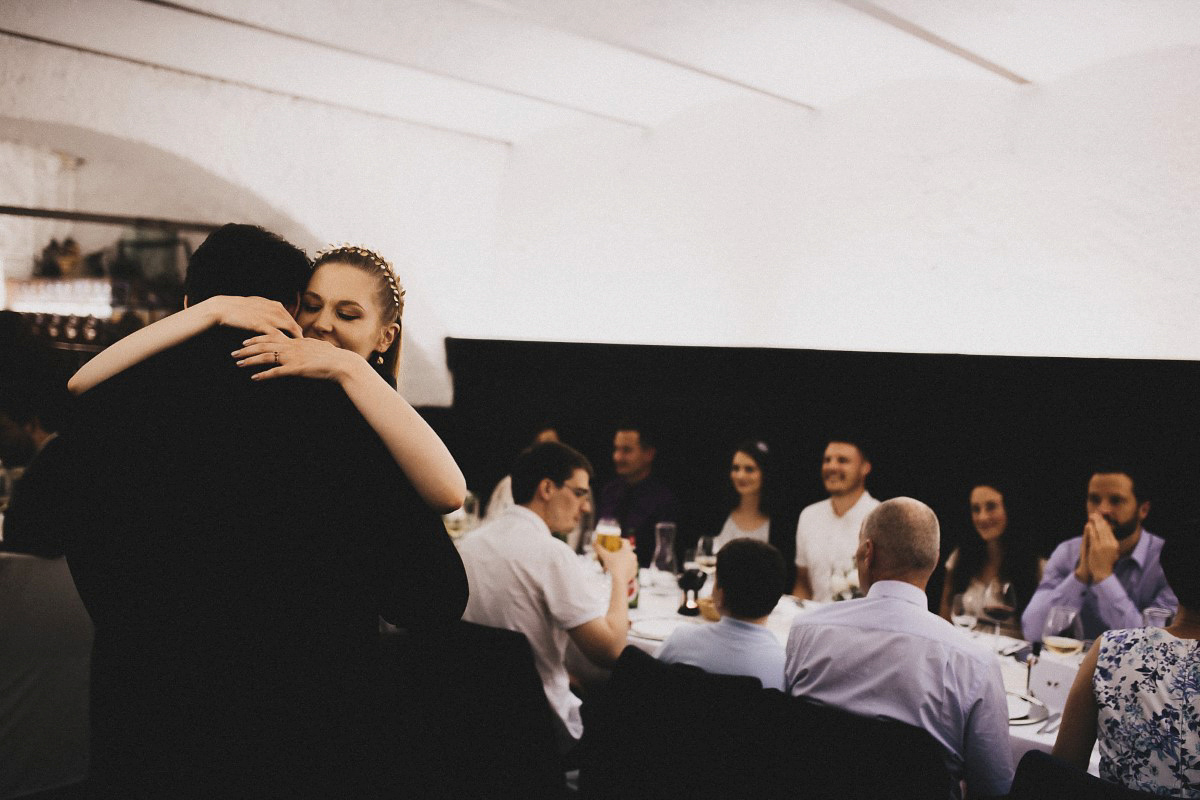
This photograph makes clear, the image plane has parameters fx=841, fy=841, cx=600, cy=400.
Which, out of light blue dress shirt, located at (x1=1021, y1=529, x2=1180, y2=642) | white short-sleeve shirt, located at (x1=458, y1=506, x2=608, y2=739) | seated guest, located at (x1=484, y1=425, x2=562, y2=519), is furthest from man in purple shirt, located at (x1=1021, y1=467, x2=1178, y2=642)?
seated guest, located at (x1=484, y1=425, x2=562, y2=519)

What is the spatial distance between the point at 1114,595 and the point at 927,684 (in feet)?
4.71

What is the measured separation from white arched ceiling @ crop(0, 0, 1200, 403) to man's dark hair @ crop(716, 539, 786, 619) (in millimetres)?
1849

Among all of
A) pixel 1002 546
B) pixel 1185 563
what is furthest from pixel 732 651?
pixel 1002 546

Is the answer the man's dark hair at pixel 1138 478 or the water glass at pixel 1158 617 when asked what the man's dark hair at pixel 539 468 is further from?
the man's dark hair at pixel 1138 478

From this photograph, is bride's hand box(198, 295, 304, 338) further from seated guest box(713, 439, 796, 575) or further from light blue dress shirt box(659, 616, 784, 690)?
seated guest box(713, 439, 796, 575)

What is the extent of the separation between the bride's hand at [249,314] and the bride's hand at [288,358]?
0.02 metres

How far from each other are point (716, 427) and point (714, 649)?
249 centimetres

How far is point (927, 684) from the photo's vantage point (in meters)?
1.87

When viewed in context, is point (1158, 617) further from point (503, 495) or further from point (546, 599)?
point (503, 495)

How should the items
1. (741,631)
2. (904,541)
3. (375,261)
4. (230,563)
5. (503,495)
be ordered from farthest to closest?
1. (503,495)
2. (741,631)
3. (904,541)
4. (375,261)
5. (230,563)

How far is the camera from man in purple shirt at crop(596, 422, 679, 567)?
185 inches

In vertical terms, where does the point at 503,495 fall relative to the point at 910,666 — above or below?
below

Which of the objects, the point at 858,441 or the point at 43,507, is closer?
the point at 43,507

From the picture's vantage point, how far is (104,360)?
45.9 inches
